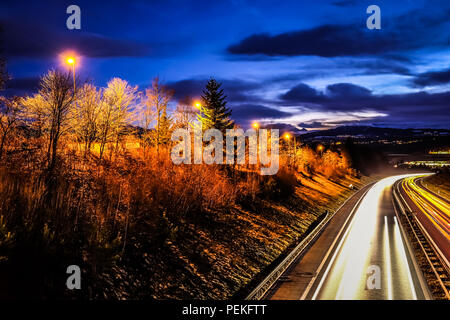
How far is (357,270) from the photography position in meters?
18.0

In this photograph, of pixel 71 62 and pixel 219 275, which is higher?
pixel 71 62

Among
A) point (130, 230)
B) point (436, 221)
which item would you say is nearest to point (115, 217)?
point (130, 230)

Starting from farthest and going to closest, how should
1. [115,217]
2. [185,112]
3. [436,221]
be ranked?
[185,112], [436,221], [115,217]

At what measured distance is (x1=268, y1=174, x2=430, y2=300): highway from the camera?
1499 cm

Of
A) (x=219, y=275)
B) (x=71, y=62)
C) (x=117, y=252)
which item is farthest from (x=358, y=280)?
(x=71, y=62)

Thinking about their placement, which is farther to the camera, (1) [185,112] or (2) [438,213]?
(1) [185,112]

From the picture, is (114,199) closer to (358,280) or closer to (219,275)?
(219,275)

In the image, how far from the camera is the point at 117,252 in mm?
13602

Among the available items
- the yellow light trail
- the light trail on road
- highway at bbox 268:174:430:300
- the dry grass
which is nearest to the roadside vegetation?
the dry grass

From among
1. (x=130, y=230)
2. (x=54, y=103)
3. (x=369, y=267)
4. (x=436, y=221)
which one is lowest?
(x=436, y=221)

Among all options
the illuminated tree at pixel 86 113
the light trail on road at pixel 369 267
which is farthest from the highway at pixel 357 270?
the illuminated tree at pixel 86 113

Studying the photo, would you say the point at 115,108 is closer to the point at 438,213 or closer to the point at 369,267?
the point at 369,267
